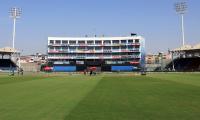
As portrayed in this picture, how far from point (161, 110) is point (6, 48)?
14174 centimetres

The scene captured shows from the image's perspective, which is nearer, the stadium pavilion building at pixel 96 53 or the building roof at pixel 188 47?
the building roof at pixel 188 47

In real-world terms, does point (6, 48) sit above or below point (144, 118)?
above

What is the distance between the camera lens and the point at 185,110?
17844mm

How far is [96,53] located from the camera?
18075 cm

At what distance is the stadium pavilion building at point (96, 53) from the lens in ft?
578

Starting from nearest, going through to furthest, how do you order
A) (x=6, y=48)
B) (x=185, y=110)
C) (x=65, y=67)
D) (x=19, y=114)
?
(x=19, y=114)
(x=185, y=110)
(x=6, y=48)
(x=65, y=67)

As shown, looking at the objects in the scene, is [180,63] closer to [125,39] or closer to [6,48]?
[125,39]

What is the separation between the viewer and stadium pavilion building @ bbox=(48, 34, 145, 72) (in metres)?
176

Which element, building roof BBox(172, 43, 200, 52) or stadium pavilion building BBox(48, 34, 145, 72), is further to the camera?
stadium pavilion building BBox(48, 34, 145, 72)

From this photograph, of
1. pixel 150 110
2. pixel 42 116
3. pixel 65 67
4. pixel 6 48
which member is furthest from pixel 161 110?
pixel 65 67

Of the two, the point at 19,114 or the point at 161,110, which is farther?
the point at 161,110

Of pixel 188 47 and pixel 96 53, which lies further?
pixel 96 53

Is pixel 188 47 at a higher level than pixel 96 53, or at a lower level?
higher

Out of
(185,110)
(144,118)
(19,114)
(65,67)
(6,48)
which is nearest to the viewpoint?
(144,118)
